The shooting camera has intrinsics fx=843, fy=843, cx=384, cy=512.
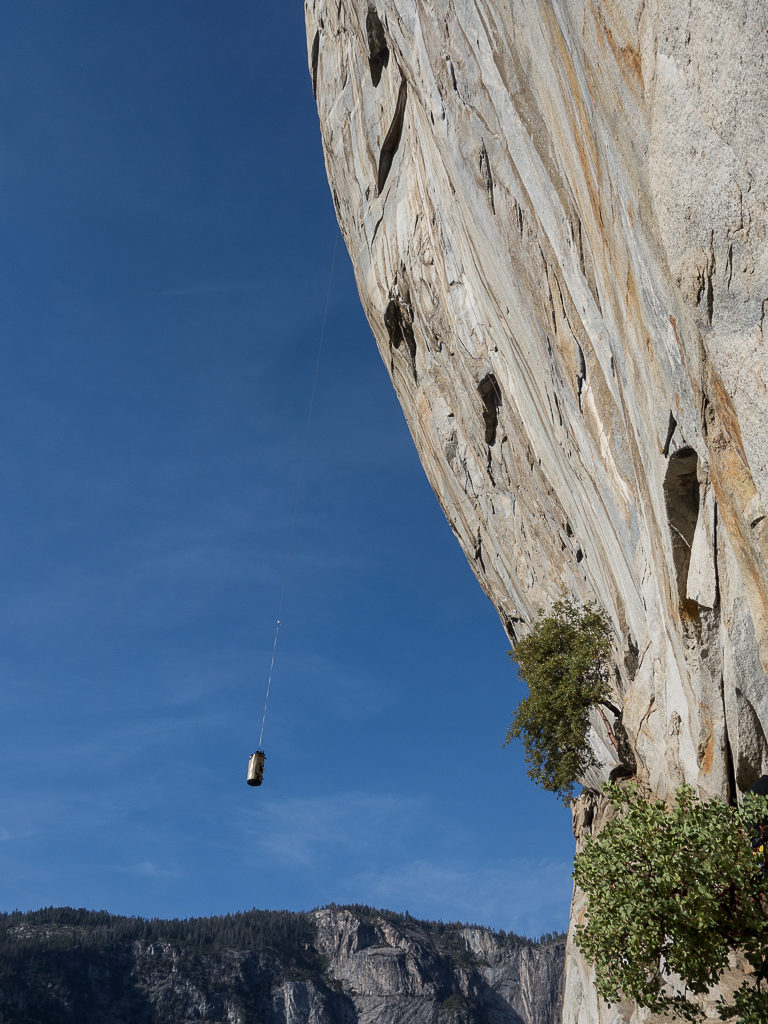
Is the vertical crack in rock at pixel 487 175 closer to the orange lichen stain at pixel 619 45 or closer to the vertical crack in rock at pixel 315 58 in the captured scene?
the orange lichen stain at pixel 619 45

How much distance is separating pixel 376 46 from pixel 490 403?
1213cm

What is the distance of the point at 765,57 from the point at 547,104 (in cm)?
721

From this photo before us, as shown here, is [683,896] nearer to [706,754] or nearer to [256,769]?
[706,754]

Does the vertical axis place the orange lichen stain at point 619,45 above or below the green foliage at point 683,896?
above

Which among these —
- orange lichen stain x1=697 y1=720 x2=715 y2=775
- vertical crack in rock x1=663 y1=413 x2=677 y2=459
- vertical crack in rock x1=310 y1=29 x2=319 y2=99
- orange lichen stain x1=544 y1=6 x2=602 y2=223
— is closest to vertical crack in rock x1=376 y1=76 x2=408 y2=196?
vertical crack in rock x1=310 y1=29 x2=319 y2=99

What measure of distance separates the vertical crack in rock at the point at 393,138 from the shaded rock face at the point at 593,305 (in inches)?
3.8

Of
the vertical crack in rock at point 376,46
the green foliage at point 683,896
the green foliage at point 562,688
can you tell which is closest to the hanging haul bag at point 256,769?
the green foliage at point 562,688

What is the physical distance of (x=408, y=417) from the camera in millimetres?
35969

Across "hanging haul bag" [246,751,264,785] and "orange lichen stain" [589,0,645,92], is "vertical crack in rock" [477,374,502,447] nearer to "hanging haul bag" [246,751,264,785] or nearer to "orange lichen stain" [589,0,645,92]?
"hanging haul bag" [246,751,264,785]

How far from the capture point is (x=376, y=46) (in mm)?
27312

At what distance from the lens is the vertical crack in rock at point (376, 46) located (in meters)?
26.3

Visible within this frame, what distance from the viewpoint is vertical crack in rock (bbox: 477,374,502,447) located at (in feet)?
88.1

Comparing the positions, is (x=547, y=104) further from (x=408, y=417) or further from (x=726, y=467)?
(x=408, y=417)

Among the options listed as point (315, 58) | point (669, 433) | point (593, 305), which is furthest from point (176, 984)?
point (669, 433)
